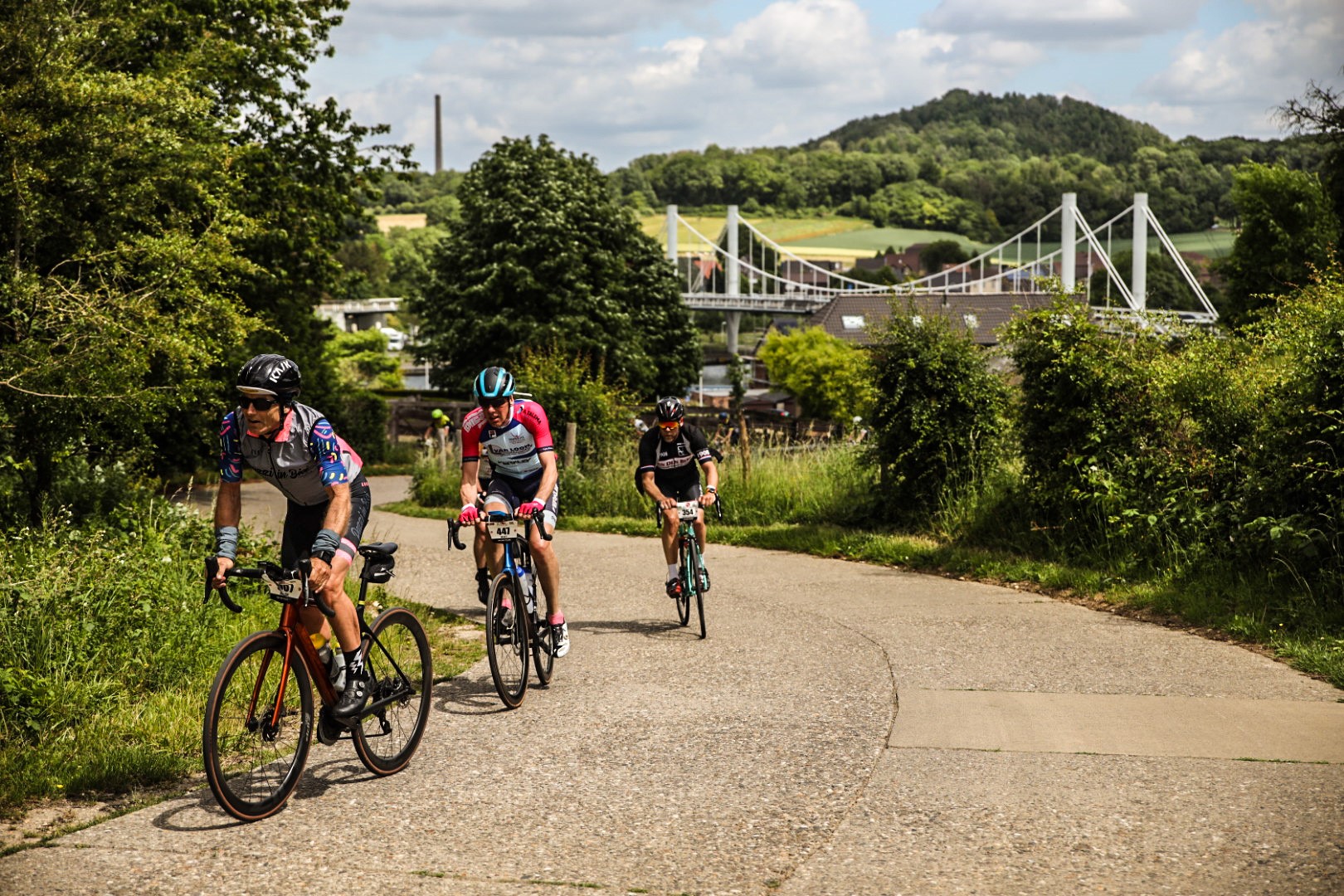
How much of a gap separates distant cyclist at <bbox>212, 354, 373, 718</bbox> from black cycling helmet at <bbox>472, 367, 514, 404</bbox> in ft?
5.82

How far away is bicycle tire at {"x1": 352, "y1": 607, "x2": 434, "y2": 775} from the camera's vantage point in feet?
18.7

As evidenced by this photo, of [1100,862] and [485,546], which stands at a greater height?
[485,546]

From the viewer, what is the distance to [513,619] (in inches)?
279

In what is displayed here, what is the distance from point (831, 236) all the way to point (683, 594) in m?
165

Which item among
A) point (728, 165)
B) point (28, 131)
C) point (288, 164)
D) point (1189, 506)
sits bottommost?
point (1189, 506)

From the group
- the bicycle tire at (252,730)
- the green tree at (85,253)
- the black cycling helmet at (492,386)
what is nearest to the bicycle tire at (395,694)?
the bicycle tire at (252,730)

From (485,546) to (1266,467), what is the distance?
583cm

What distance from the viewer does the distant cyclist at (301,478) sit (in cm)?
514

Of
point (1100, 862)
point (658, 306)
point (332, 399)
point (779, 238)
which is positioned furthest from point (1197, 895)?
point (779, 238)

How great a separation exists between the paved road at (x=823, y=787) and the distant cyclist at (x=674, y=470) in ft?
2.67

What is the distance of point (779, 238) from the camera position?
166000 millimetres

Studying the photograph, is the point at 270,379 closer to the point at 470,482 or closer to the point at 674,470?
the point at 470,482

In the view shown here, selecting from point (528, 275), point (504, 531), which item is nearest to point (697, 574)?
point (504, 531)

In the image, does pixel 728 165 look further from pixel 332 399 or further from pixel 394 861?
pixel 394 861
